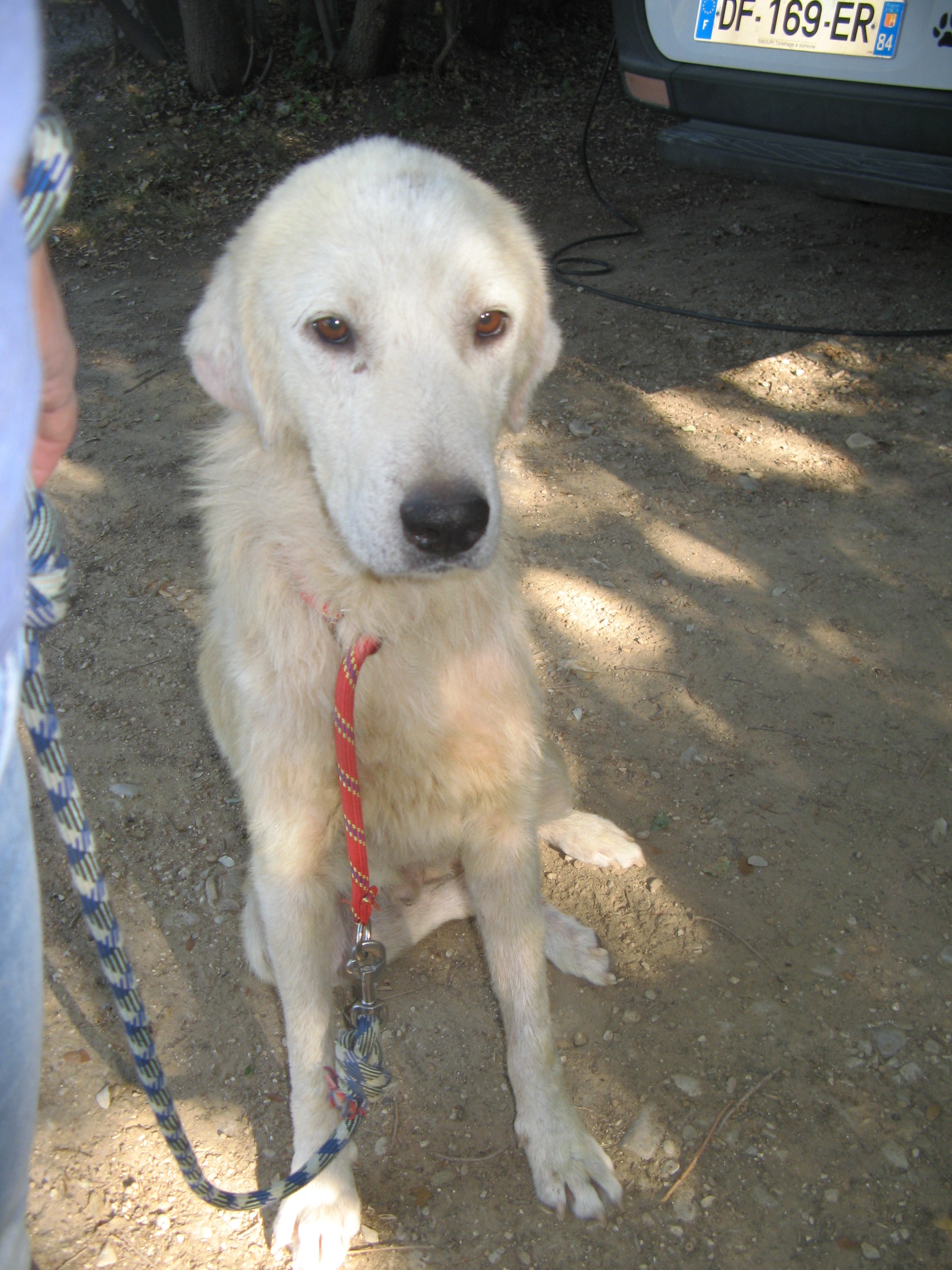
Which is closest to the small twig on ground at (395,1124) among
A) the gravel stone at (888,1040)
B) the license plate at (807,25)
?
the gravel stone at (888,1040)

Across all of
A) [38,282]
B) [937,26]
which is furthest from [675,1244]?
[937,26]

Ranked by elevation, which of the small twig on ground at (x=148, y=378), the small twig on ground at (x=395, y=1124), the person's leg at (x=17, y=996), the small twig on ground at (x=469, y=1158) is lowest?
the small twig on ground at (x=395, y=1124)

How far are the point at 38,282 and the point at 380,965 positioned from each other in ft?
4.65

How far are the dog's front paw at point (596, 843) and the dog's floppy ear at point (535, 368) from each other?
117 cm

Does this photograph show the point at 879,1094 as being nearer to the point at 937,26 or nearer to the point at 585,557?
the point at 585,557

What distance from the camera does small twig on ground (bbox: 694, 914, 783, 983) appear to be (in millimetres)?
2271

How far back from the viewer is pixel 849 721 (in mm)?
2863

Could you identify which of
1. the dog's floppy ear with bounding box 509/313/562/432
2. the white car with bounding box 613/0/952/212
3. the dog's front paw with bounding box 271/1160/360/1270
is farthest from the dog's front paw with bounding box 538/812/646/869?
the white car with bounding box 613/0/952/212

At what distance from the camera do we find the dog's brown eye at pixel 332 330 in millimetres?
1663

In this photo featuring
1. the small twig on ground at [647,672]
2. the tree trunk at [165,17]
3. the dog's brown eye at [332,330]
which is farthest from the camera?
the tree trunk at [165,17]

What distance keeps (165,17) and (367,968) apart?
9265 mm

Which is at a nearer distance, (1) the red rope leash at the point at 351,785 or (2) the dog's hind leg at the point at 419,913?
(1) the red rope leash at the point at 351,785

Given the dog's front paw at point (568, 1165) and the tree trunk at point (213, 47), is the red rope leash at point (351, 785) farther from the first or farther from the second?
the tree trunk at point (213, 47)

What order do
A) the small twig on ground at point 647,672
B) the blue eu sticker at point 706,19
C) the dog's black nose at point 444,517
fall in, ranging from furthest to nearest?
the blue eu sticker at point 706,19 → the small twig on ground at point 647,672 → the dog's black nose at point 444,517
